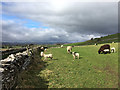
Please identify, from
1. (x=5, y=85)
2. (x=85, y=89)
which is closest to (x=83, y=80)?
(x=85, y=89)

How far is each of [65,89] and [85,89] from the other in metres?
1.96

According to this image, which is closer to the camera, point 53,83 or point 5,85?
point 5,85

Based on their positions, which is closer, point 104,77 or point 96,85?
point 96,85

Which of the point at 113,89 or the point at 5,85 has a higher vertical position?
the point at 5,85

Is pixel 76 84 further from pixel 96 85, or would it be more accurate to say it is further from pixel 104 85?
pixel 104 85

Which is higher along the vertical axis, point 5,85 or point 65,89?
point 5,85

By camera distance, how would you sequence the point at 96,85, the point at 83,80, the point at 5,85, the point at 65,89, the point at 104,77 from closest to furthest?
the point at 5,85 < the point at 65,89 < the point at 96,85 < the point at 83,80 < the point at 104,77

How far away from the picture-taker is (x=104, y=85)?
29.6 feet

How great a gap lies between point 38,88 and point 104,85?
689 cm

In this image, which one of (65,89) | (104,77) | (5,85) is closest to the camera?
(5,85)

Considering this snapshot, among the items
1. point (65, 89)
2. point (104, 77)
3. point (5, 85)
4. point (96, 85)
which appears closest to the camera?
point (5, 85)

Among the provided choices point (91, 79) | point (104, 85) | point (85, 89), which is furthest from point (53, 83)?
point (104, 85)

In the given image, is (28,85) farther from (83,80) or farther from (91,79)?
(91,79)

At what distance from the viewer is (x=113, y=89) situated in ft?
27.5
